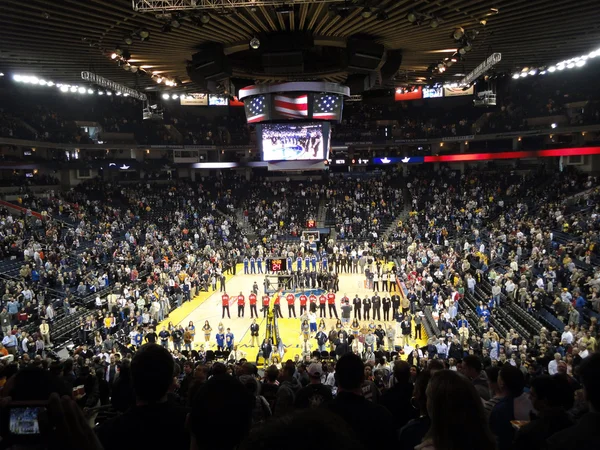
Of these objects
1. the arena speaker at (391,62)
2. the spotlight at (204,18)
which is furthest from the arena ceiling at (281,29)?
the arena speaker at (391,62)

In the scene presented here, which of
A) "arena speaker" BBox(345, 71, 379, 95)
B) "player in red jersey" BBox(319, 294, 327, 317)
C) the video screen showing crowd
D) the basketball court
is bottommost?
the basketball court

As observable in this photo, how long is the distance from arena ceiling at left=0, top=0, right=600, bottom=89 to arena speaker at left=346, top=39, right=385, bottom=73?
0.20 meters

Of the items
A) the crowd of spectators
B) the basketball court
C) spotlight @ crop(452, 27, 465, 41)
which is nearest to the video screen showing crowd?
the crowd of spectators

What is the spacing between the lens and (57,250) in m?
25.8

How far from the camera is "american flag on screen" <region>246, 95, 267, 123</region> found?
17.7 m

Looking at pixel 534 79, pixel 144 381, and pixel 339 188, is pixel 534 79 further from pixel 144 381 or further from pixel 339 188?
pixel 144 381

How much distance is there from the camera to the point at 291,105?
1755cm

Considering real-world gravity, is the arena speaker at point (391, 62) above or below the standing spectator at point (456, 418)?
above

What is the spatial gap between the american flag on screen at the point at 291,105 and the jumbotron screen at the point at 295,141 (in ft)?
11.5

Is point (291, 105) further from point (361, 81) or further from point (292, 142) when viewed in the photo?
point (292, 142)

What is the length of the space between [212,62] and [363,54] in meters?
4.50

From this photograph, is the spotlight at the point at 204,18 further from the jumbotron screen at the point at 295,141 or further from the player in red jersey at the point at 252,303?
the player in red jersey at the point at 252,303

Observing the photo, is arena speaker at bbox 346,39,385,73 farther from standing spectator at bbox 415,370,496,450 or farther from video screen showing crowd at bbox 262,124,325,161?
standing spectator at bbox 415,370,496,450

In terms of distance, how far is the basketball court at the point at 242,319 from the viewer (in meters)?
18.6
